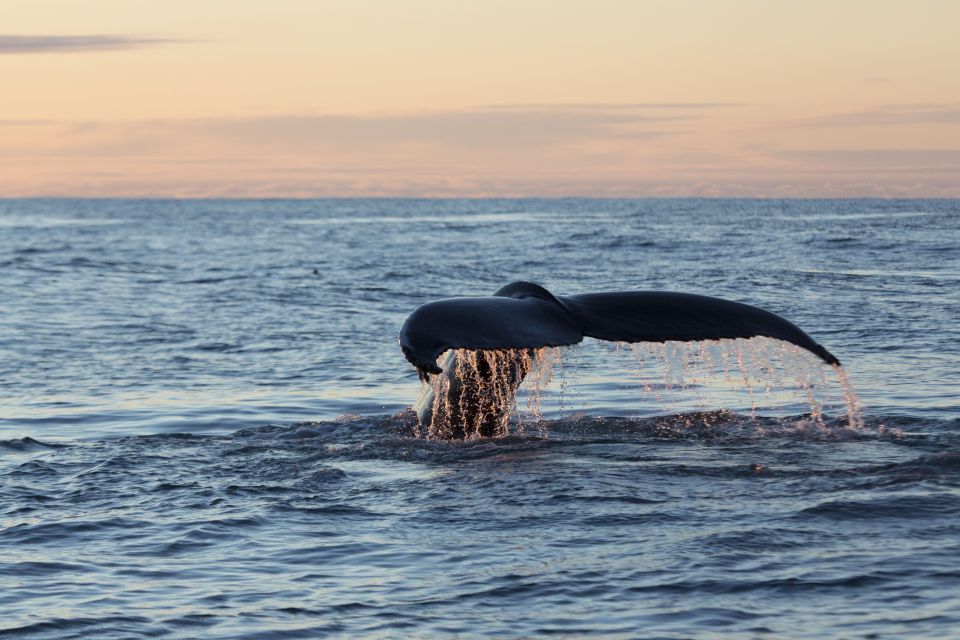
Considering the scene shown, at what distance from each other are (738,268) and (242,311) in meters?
12.1

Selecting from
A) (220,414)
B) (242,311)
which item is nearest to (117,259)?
(242,311)

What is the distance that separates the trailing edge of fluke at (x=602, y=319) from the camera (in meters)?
7.02

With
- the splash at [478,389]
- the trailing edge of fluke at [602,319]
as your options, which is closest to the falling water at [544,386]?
the splash at [478,389]

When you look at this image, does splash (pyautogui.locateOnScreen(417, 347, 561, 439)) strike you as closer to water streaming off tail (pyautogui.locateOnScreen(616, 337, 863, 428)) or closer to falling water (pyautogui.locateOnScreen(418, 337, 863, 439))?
falling water (pyautogui.locateOnScreen(418, 337, 863, 439))

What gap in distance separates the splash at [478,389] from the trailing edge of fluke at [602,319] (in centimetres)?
115

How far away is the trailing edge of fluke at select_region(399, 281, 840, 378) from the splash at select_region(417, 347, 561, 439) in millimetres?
1150

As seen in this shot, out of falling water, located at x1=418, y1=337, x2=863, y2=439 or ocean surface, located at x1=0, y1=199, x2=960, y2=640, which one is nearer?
ocean surface, located at x1=0, y1=199, x2=960, y2=640

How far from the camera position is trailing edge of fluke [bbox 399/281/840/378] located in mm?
7023

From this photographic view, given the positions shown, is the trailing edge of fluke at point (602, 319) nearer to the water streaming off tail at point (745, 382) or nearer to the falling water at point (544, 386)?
the falling water at point (544, 386)

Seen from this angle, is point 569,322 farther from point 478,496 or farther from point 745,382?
point 745,382

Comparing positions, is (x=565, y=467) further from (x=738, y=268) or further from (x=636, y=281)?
(x=738, y=268)

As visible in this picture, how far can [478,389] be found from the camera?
945 cm

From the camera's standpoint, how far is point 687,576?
20.5 feet

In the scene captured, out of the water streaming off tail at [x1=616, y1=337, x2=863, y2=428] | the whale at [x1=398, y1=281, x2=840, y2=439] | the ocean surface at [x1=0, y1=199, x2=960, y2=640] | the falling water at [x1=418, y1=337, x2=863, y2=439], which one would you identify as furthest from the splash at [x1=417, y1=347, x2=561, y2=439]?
the water streaming off tail at [x1=616, y1=337, x2=863, y2=428]
